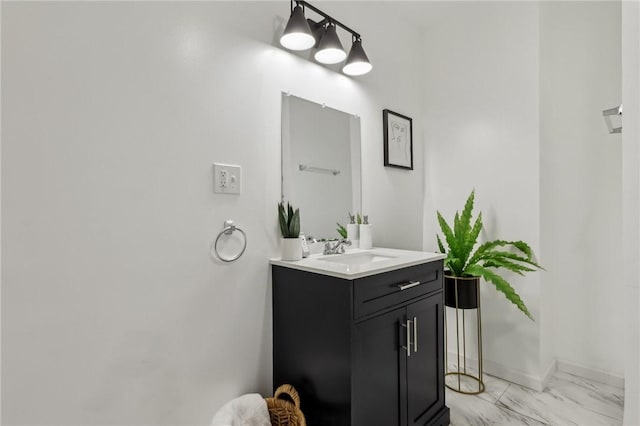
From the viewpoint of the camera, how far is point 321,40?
1.72 metres

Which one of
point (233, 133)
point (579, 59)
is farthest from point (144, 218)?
point (579, 59)

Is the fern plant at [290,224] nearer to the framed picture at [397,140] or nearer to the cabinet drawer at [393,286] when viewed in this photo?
the cabinet drawer at [393,286]

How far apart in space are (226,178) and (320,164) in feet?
2.02

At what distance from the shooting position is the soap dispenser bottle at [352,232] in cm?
202

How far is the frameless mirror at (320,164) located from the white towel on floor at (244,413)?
2.66ft

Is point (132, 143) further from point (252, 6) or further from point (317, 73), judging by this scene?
point (317, 73)

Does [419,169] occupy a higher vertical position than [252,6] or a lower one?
lower

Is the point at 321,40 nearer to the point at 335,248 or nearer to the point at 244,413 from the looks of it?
the point at 335,248

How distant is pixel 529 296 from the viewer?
2.15 m

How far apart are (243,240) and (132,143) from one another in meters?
0.58

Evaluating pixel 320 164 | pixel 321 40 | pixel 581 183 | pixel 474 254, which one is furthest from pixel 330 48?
pixel 581 183

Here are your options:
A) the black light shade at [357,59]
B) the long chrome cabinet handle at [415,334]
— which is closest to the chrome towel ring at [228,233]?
the long chrome cabinet handle at [415,334]

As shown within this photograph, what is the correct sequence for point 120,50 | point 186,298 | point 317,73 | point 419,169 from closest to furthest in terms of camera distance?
point 120,50
point 186,298
point 317,73
point 419,169

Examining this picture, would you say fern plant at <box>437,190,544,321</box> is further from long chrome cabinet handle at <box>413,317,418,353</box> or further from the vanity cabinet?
long chrome cabinet handle at <box>413,317,418,353</box>
